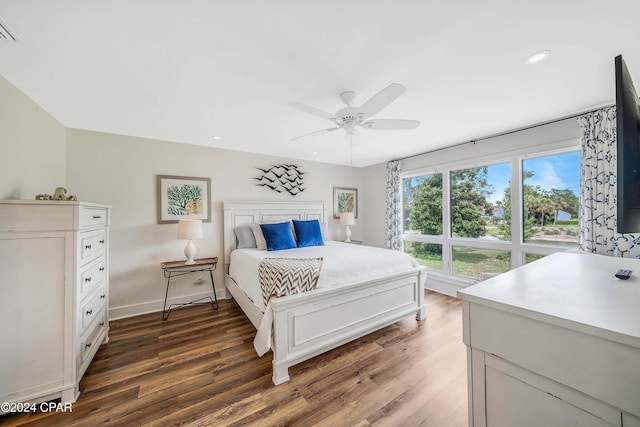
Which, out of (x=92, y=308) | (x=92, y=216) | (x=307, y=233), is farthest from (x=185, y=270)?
(x=307, y=233)

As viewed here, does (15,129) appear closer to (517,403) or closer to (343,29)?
(343,29)

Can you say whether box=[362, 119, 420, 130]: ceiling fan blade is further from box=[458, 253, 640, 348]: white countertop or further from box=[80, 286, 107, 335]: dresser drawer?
box=[80, 286, 107, 335]: dresser drawer

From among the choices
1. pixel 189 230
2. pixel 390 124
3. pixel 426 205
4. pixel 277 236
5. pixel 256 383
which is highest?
pixel 390 124

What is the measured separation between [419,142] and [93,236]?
4014 millimetres

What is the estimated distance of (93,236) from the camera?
1962 mm

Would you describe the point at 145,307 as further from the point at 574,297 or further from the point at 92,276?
the point at 574,297

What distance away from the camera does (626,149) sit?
843 millimetres

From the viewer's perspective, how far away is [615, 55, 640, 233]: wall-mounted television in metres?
0.84

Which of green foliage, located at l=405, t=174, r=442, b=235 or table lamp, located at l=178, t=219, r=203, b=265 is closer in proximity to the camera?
table lamp, located at l=178, t=219, r=203, b=265

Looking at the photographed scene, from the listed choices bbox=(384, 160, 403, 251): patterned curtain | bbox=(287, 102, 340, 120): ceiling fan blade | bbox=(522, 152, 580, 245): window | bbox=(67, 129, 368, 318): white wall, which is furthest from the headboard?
bbox=(522, 152, 580, 245): window

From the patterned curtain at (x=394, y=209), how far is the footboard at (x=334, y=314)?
1.72 metres

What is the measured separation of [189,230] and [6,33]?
6.91ft

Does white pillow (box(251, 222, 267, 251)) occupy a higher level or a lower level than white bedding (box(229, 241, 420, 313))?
higher

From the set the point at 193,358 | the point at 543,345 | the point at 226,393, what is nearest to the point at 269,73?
the point at 543,345
